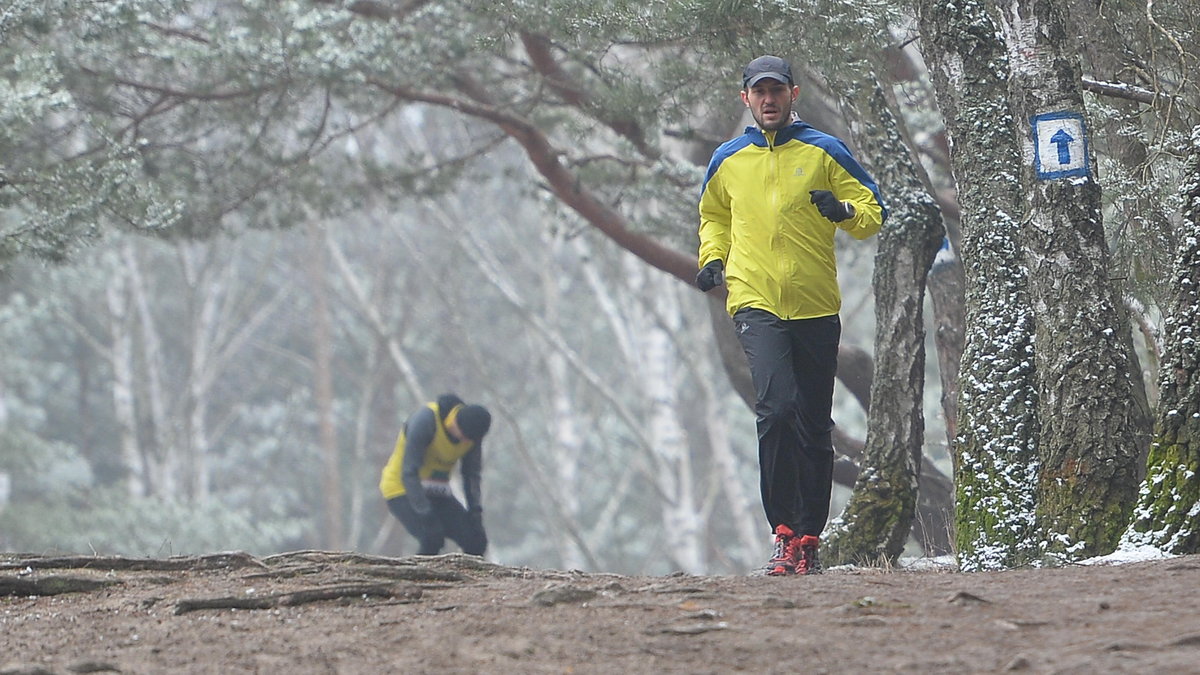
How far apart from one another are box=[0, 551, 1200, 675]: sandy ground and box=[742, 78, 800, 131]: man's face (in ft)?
5.82

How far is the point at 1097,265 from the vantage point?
6.31m

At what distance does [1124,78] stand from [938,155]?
4172 mm

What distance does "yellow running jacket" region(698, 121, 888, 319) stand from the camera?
6.04 metres

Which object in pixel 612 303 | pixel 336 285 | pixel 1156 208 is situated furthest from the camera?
pixel 336 285

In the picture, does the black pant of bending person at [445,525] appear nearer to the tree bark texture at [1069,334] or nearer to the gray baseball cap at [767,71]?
the tree bark texture at [1069,334]

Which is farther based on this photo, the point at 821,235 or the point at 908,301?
the point at 908,301

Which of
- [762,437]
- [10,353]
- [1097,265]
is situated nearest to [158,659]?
[762,437]

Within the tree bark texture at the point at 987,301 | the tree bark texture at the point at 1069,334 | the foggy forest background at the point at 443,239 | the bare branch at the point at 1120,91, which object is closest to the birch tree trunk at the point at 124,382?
the foggy forest background at the point at 443,239

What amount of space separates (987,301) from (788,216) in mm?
1265

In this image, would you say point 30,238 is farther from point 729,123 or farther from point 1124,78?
point 1124,78

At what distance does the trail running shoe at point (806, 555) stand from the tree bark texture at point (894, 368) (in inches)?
59.2

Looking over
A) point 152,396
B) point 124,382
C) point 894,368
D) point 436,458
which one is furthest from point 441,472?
point 152,396

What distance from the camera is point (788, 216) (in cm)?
604

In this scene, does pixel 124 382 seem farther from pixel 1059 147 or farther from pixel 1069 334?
pixel 1069 334
